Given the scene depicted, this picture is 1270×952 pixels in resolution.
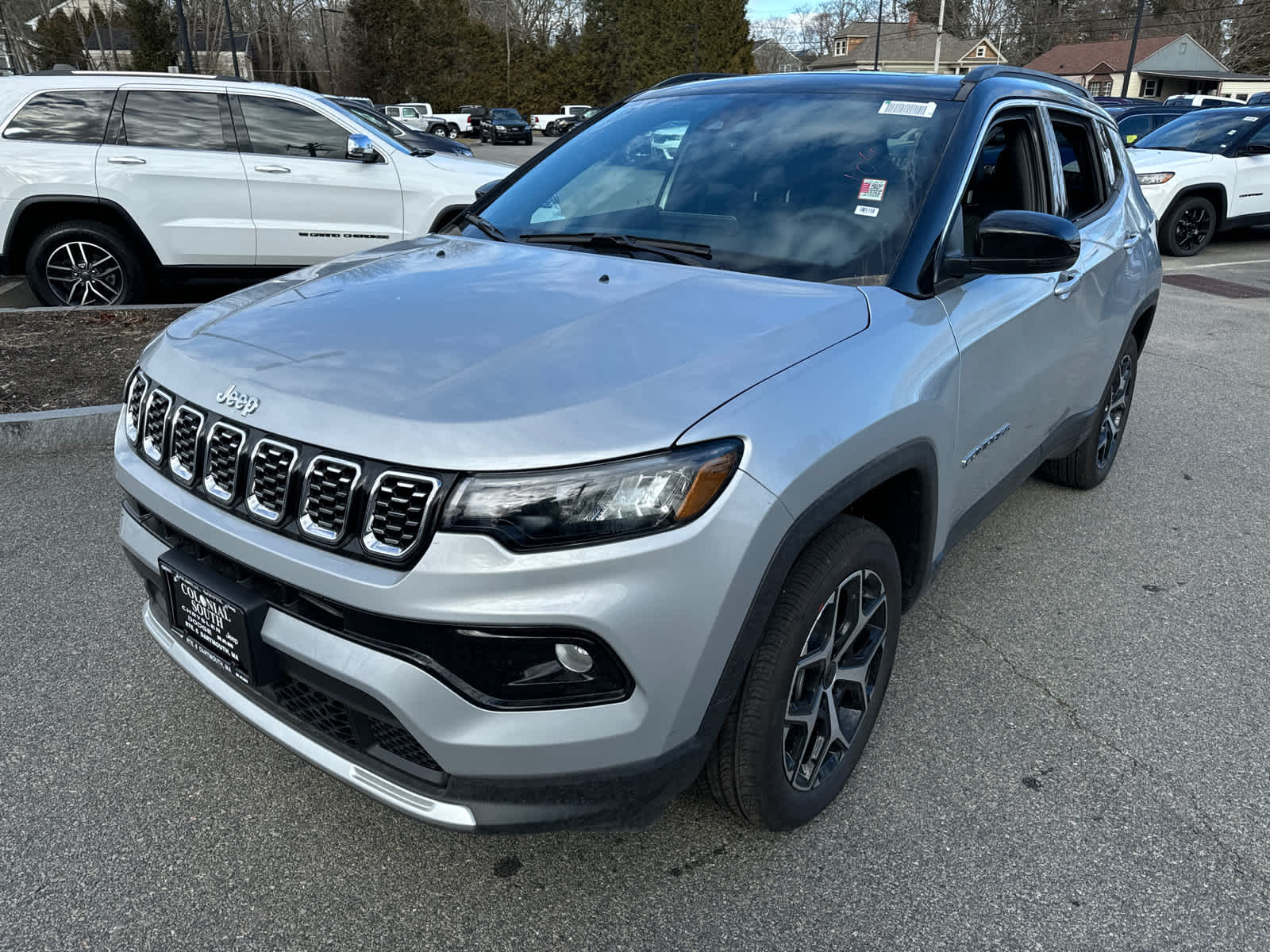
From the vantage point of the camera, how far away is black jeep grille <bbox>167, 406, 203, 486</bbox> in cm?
211

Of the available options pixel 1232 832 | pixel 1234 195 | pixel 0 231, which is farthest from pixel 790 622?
pixel 1234 195

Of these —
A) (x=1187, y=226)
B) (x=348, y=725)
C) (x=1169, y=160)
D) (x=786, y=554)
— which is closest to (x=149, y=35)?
(x=1169, y=160)

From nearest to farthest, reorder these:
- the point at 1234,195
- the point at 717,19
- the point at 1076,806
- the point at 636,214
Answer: the point at 1076,806, the point at 636,214, the point at 1234,195, the point at 717,19

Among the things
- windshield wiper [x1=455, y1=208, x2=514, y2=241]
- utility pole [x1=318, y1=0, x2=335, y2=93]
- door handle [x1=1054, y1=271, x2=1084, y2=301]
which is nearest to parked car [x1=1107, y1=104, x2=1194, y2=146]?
door handle [x1=1054, y1=271, x2=1084, y2=301]

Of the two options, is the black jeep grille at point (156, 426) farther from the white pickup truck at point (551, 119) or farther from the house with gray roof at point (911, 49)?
the house with gray roof at point (911, 49)

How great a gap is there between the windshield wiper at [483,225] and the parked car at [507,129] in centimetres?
4372

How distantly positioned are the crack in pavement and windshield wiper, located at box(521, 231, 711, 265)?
5.55ft

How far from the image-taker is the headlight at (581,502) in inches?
68.0

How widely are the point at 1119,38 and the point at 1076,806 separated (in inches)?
3642

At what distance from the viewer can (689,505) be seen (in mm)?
1766

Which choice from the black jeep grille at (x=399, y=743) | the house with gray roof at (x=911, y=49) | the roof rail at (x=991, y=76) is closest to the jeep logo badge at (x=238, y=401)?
the black jeep grille at (x=399, y=743)

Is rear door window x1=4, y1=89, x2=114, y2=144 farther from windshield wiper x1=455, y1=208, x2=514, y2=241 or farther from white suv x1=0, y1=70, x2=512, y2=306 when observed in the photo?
windshield wiper x1=455, y1=208, x2=514, y2=241

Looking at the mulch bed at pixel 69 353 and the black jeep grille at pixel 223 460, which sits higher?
the black jeep grille at pixel 223 460

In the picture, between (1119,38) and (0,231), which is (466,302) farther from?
(1119,38)
